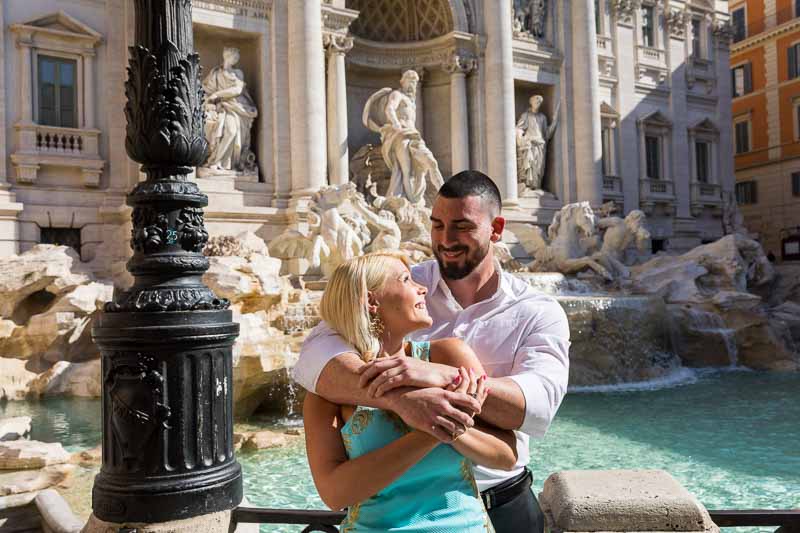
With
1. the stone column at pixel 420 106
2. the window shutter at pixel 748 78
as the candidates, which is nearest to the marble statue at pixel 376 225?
the stone column at pixel 420 106

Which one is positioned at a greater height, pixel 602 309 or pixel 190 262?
pixel 190 262

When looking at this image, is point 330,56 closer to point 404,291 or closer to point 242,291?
point 242,291

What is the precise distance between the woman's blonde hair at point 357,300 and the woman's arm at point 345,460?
0.15m

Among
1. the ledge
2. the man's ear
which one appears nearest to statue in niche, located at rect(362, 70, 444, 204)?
the ledge

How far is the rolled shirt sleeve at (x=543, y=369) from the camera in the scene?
1548mm

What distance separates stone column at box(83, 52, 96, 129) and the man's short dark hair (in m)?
12.3

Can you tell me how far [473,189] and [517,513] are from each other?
2.79ft

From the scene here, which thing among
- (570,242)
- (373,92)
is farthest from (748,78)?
(570,242)

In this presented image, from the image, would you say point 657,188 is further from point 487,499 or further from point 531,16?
point 487,499

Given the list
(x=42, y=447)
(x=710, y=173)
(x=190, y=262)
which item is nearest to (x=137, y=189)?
(x=190, y=262)

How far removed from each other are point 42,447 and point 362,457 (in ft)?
14.0

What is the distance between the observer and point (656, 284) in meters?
13.7

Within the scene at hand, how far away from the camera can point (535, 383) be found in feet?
5.15

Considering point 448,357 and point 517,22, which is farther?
point 517,22
